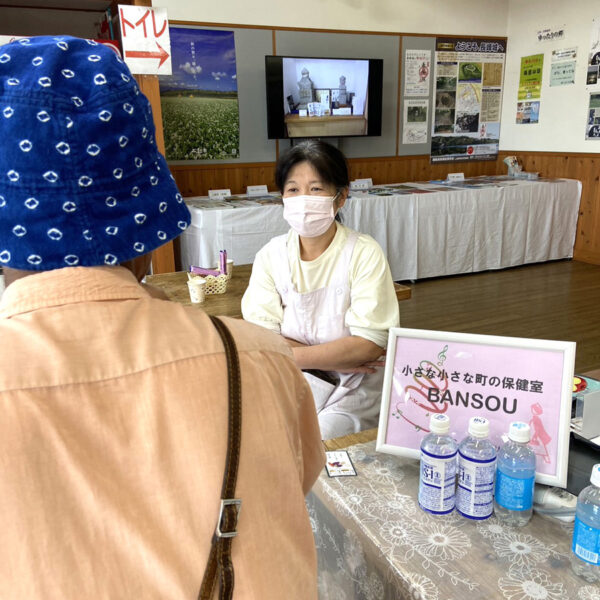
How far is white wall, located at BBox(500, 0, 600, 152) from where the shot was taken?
17.9 ft

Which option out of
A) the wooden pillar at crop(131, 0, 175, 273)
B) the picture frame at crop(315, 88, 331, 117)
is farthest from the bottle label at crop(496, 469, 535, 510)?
the picture frame at crop(315, 88, 331, 117)

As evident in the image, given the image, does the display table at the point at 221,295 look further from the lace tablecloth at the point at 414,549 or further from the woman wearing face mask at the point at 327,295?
the lace tablecloth at the point at 414,549

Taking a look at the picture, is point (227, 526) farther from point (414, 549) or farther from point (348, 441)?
point (348, 441)

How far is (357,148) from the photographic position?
578 cm

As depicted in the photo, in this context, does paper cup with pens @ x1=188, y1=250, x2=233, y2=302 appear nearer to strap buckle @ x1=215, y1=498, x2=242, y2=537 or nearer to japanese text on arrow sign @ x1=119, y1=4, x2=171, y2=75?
japanese text on arrow sign @ x1=119, y1=4, x2=171, y2=75

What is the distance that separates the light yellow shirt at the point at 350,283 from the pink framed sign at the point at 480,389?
1.89 ft

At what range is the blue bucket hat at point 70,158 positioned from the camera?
477 millimetres

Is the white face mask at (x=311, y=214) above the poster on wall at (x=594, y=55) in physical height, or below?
below

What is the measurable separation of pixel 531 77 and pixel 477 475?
6.21 meters

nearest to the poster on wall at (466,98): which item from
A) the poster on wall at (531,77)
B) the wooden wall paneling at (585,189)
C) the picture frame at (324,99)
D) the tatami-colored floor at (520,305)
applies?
the poster on wall at (531,77)

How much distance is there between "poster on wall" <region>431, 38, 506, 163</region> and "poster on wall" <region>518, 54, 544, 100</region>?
0.82 feet

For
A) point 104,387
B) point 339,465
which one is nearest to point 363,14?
point 339,465

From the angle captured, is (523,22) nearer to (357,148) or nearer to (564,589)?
(357,148)

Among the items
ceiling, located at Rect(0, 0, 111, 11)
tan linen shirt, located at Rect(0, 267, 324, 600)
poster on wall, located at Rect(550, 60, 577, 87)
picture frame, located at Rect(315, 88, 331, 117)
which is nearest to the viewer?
tan linen shirt, located at Rect(0, 267, 324, 600)
